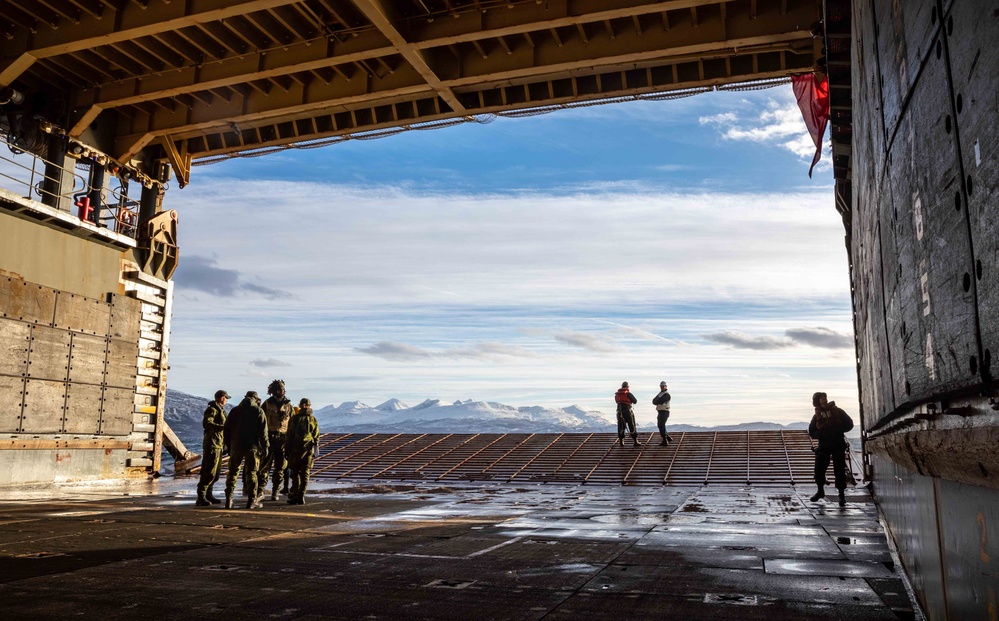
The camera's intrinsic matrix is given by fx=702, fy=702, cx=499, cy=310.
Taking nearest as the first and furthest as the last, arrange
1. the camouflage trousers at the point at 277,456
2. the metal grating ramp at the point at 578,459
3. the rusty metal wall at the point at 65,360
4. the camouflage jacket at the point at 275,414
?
the camouflage jacket at the point at 275,414 < the camouflage trousers at the point at 277,456 < the rusty metal wall at the point at 65,360 < the metal grating ramp at the point at 578,459

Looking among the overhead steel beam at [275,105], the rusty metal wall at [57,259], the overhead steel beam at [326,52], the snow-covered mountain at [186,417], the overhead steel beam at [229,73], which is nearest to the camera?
the overhead steel beam at [326,52]

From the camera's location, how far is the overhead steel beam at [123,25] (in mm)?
13930

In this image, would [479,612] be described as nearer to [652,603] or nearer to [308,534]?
[652,603]

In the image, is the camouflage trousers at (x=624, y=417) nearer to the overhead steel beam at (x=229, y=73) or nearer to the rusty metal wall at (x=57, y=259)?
the overhead steel beam at (x=229, y=73)

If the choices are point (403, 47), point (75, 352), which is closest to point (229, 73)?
point (403, 47)

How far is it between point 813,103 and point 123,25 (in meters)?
14.1

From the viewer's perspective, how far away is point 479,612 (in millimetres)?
4195

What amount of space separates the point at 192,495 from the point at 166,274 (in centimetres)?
914

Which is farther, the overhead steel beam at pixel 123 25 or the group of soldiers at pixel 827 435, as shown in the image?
the overhead steel beam at pixel 123 25

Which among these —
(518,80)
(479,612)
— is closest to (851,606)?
(479,612)

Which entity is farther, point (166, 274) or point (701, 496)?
point (166, 274)

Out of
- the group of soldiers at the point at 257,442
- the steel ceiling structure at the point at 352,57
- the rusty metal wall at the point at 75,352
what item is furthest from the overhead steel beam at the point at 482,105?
the group of soldiers at the point at 257,442

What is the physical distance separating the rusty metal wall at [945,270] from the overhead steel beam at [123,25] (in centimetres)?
1265

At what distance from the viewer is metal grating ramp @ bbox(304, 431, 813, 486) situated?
645 inches
